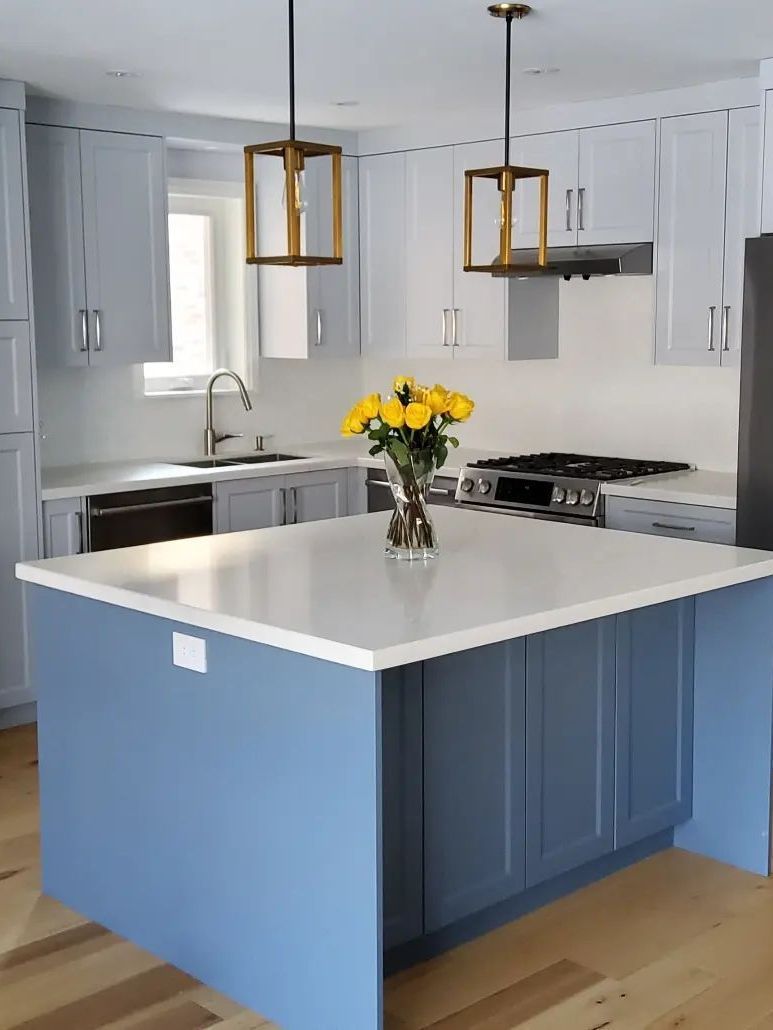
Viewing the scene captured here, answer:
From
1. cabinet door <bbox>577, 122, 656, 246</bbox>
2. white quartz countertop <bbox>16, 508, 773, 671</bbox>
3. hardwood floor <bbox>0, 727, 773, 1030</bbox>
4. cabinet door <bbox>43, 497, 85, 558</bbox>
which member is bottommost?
hardwood floor <bbox>0, 727, 773, 1030</bbox>

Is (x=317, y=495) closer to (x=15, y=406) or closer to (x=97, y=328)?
(x=97, y=328)

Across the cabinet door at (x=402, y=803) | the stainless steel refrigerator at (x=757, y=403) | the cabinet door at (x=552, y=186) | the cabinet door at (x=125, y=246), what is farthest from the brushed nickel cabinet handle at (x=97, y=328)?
the cabinet door at (x=402, y=803)

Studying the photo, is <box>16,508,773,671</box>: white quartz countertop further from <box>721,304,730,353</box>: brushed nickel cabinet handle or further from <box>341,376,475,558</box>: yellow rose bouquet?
<box>721,304,730,353</box>: brushed nickel cabinet handle

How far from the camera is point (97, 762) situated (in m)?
3.38

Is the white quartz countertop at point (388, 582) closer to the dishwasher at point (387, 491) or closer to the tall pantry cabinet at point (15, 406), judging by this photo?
the tall pantry cabinet at point (15, 406)

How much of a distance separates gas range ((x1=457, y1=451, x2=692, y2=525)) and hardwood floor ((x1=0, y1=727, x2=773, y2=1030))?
1.77 metres

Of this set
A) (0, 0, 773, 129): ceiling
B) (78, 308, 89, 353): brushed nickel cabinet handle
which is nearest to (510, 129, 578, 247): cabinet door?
(0, 0, 773, 129): ceiling

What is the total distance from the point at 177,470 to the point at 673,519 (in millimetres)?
2126

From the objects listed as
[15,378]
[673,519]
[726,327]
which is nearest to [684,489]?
[673,519]

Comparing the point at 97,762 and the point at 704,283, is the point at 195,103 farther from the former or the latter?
the point at 97,762

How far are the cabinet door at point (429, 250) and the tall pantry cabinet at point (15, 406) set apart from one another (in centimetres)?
189

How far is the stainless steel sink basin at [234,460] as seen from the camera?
19.9ft

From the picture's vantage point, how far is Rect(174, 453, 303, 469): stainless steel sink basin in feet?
19.9

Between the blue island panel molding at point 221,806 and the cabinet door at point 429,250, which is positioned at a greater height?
the cabinet door at point 429,250
